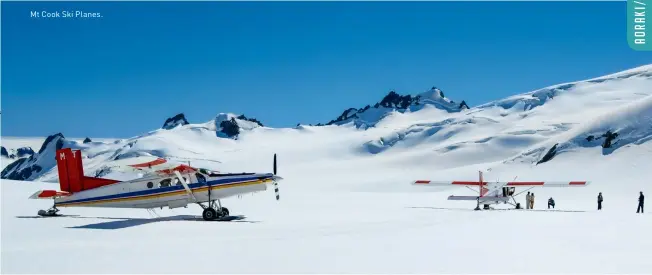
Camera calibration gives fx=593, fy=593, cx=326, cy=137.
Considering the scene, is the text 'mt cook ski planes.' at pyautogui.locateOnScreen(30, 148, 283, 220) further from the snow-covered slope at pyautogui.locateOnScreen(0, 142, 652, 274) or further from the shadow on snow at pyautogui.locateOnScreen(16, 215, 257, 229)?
the snow-covered slope at pyautogui.locateOnScreen(0, 142, 652, 274)

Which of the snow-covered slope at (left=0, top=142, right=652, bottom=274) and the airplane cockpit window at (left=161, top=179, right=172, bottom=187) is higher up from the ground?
the airplane cockpit window at (left=161, top=179, right=172, bottom=187)

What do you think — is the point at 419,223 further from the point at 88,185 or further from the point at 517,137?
the point at 517,137

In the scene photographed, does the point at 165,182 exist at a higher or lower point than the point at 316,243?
higher

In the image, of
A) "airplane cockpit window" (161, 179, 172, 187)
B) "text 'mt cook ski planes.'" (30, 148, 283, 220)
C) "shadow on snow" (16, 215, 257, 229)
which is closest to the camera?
"shadow on snow" (16, 215, 257, 229)

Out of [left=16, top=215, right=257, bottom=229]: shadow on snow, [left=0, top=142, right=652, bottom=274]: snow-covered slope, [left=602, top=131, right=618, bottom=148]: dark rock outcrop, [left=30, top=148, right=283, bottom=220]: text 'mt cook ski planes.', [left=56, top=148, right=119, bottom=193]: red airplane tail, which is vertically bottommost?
[left=0, top=142, right=652, bottom=274]: snow-covered slope

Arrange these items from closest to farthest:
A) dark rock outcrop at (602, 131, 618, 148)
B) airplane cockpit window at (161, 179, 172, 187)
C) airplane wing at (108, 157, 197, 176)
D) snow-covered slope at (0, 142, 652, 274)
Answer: snow-covered slope at (0, 142, 652, 274), airplane wing at (108, 157, 197, 176), airplane cockpit window at (161, 179, 172, 187), dark rock outcrop at (602, 131, 618, 148)

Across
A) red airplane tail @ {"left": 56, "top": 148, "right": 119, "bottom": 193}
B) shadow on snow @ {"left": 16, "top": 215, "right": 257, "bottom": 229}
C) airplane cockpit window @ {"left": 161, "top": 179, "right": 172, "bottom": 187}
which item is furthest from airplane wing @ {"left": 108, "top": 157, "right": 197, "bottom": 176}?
red airplane tail @ {"left": 56, "top": 148, "right": 119, "bottom": 193}

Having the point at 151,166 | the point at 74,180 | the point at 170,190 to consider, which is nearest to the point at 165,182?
the point at 170,190

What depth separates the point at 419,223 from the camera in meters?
21.6

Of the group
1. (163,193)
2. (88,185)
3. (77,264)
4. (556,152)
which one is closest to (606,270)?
(77,264)

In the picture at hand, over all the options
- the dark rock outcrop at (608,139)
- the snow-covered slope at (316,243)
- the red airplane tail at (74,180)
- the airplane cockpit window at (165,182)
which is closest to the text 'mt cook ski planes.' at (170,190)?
the airplane cockpit window at (165,182)

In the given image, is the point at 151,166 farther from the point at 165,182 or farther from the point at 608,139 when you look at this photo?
the point at 608,139

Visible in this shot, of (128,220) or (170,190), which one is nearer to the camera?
(128,220)

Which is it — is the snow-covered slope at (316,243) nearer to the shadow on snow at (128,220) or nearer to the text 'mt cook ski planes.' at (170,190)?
the shadow on snow at (128,220)
